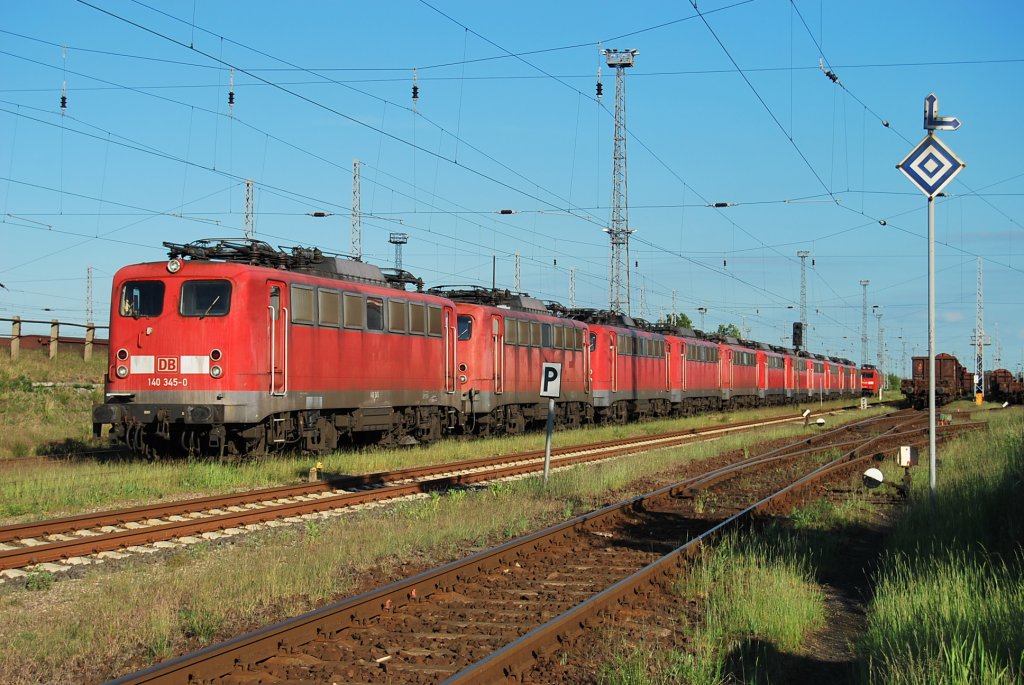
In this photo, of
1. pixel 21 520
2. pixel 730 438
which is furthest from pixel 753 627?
pixel 730 438

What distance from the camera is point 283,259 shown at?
19.9 m

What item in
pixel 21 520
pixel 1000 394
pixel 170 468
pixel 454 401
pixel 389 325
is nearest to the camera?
pixel 21 520

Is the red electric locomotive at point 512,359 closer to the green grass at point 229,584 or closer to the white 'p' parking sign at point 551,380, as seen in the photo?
the white 'p' parking sign at point 551,380

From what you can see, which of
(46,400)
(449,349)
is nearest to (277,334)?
(449,349)

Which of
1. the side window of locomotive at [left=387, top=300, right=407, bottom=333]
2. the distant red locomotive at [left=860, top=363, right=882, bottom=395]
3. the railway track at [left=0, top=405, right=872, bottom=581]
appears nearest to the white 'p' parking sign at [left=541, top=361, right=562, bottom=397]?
the railway track at [left=0, top=405, right=872, bottom=581]

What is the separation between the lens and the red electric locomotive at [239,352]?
697 inches

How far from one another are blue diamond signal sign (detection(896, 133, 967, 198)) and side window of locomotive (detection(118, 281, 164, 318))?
12.4m

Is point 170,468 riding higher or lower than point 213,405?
lower

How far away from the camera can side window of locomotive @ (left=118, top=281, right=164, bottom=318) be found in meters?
18.2

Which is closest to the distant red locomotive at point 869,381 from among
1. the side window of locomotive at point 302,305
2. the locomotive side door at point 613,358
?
the locomotive side door at point 613,358

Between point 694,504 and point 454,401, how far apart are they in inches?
425

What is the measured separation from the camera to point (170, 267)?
59.9ft

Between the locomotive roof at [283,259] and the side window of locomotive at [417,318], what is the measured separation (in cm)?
87

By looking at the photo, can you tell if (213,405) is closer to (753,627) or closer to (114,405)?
(114,405)
